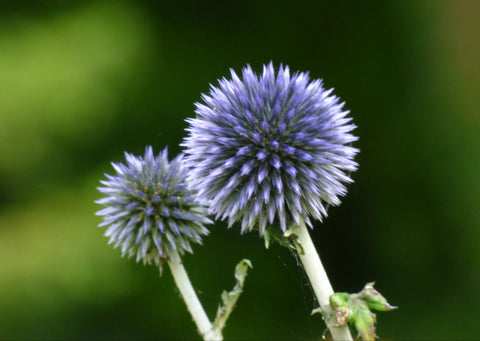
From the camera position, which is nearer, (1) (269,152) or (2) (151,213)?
(1) (269,152)

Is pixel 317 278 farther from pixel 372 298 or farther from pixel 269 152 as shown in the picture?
pixel 269 152

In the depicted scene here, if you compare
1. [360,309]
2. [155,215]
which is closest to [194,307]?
[155,215]

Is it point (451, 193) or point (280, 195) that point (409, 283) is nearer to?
point (451, 193)

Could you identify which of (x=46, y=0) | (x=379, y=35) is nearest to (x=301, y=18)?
(x=379, y=35)

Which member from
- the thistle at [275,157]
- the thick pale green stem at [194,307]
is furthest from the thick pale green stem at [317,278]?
the thick pale green stem at [194,307]

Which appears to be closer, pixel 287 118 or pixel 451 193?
pixel 287 118

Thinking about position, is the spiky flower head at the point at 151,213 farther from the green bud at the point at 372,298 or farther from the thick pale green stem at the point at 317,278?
the green bud at the point at 372,298

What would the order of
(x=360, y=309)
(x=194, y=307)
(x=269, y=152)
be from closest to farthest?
1. (x=360, y=309)
2. (x=269, y=152)
3. (x=194, y=307)
